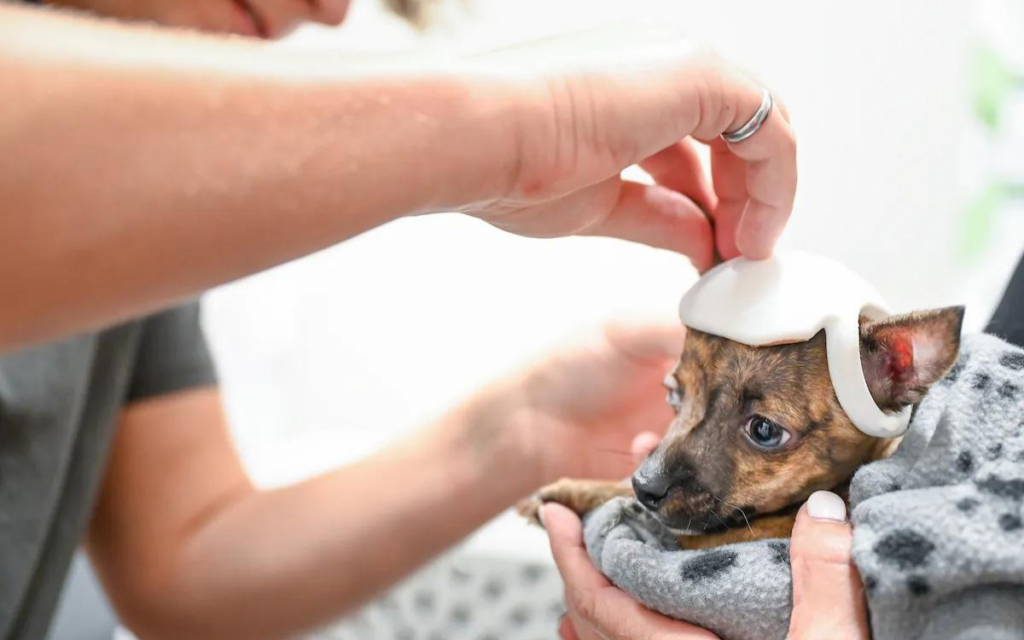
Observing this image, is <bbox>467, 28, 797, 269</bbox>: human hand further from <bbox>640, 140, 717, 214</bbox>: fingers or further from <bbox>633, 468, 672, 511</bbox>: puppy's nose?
<bbox>633, 468, 672, 511</bbox>: puppy's nose

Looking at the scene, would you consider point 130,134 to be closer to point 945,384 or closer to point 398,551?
point 945,384

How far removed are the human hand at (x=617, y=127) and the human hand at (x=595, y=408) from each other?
381 millimetres

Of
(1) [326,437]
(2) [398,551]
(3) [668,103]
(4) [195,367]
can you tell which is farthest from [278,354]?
(3) [668,103]

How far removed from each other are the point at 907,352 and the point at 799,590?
0.89 feet

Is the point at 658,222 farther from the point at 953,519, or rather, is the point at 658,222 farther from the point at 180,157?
the point at 180,157

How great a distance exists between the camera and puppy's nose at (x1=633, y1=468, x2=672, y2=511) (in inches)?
37.1

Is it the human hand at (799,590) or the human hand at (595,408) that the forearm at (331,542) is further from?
the human hand at (799,590)

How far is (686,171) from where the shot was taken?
1.11 m

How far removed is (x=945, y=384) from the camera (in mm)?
907

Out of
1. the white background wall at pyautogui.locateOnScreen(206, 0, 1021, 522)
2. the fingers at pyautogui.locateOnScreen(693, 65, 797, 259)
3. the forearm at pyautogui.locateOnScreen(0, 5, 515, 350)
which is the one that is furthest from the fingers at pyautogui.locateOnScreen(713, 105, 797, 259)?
the white background wall at pyautogui.locateOnScreen(206, 0, 1021, 522)

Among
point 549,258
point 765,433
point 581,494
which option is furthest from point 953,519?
point 549,258

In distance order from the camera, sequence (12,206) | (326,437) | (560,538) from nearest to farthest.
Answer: (12,206) → (560,538) → (326,437)

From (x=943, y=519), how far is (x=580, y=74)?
0.46m

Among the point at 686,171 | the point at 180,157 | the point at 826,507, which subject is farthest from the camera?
the point at 686,171
